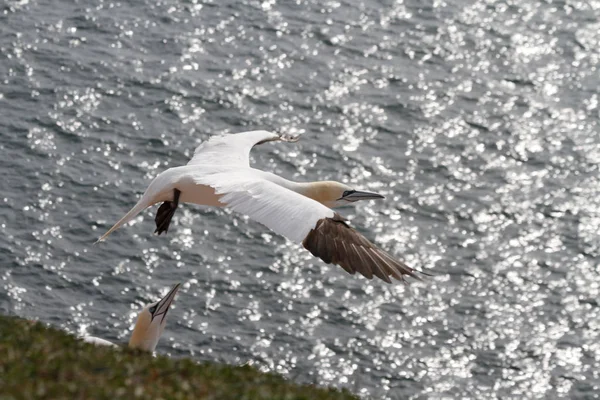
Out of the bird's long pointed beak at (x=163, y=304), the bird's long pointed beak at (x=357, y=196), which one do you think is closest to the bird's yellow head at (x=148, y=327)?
the bird's long pointed beak at (x=163, y=304)

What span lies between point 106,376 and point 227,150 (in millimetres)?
6577

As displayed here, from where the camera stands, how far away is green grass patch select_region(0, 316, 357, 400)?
6.50 m

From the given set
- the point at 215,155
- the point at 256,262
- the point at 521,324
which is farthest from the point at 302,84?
the point at 215,155

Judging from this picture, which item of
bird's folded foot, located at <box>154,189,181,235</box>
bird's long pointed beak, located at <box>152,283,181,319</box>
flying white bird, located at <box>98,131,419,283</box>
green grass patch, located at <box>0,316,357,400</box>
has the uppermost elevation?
green grass patch, located at <box>0,316,357,400</box>

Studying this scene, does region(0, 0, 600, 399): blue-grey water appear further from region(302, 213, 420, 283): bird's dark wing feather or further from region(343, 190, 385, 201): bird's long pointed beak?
region(302, 213, 420, 283): bird's dark wing feather

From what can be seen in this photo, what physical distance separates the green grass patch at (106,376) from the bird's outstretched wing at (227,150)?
4.81m

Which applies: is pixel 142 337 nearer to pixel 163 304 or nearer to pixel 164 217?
pixel 163 304

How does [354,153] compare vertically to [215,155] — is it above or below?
below

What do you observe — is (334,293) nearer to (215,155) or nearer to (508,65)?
(215,155)

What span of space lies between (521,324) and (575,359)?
98 cm

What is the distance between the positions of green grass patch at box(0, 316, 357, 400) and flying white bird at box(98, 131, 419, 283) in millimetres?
1838

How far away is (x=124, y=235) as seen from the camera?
18594mm

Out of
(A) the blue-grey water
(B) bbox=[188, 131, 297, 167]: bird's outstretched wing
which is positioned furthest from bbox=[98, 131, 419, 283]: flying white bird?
(A) the blue-grey water

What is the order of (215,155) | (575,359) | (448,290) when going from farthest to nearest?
1. (448,290)
2. (575,359)
3. (215,155)
